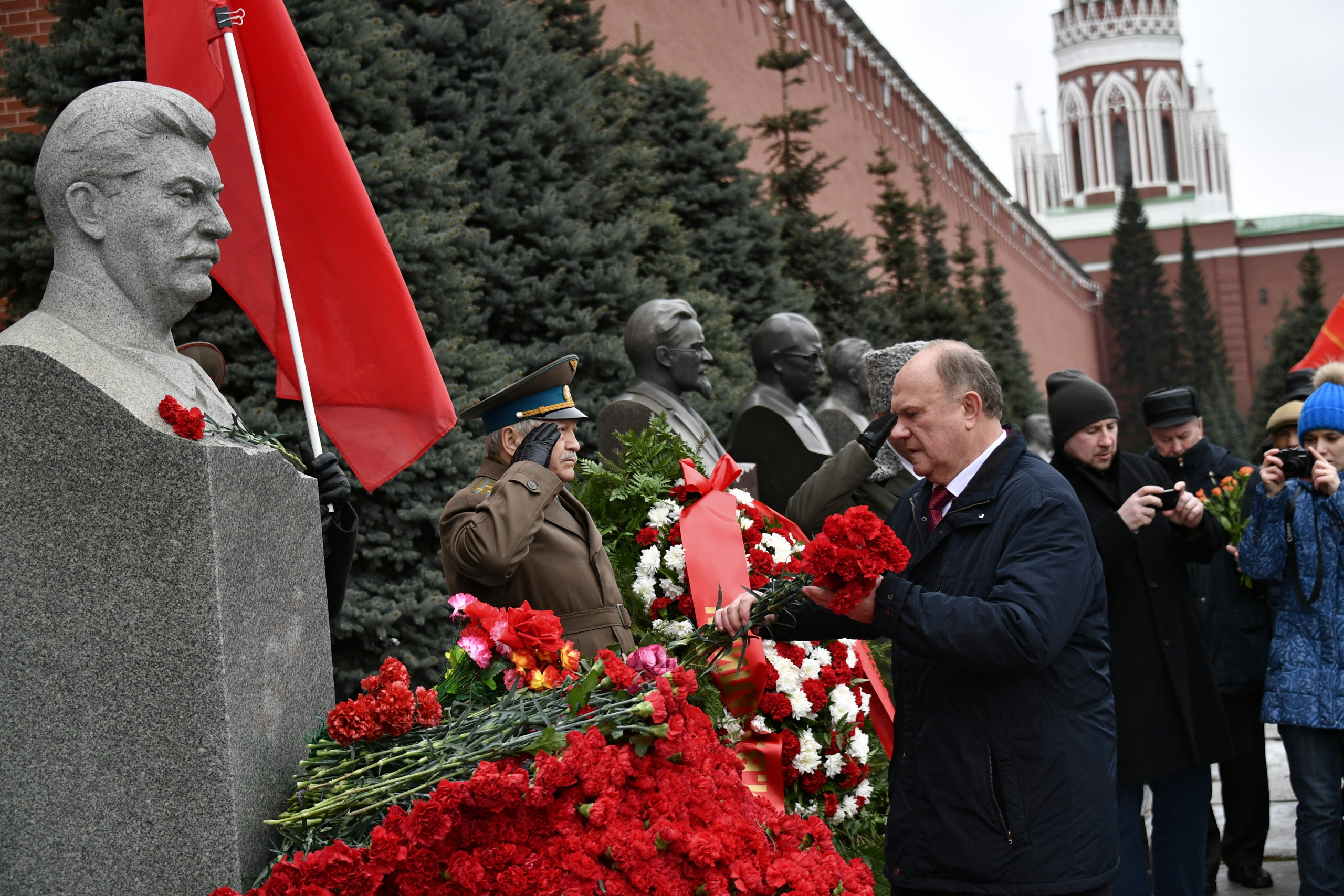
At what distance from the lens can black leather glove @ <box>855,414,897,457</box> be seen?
407 centimetres

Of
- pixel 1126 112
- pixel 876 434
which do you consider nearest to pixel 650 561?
pixel 876 434

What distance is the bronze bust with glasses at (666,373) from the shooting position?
5395 mm

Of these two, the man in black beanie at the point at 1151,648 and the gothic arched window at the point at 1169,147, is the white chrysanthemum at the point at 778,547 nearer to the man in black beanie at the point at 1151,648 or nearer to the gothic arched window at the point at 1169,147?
the man in black beanie at the point at 1151,648

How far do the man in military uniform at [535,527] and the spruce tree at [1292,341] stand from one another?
3726 cm

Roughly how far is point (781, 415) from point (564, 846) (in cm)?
416

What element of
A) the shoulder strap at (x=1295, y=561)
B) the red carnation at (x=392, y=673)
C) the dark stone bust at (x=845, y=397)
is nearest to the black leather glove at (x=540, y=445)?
the red carnation at (x=392, y=673)

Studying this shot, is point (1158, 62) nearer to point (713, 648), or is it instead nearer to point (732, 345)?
point (732, 345)

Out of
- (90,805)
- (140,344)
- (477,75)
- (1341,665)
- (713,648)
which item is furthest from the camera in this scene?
(477,75)

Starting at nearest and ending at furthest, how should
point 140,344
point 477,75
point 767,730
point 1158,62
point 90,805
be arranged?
point 90,805 < point 140,344 < point 767,730 < point 477,75 < point 1158,62

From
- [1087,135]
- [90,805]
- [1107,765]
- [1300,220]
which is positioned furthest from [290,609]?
[1087,135]

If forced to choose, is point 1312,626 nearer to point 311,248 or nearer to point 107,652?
point 311,248

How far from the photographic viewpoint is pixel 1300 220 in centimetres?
7188

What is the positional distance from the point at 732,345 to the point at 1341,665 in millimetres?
6819

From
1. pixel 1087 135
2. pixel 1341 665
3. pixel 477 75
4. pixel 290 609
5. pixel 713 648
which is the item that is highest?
pixel 1087 135
